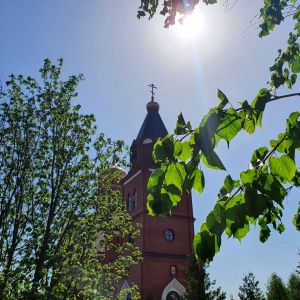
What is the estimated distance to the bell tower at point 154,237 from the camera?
21766mm

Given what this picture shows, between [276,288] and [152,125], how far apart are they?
23936 mm

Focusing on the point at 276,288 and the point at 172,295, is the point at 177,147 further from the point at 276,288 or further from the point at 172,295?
the point at 276,288

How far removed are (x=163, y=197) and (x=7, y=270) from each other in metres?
8.33

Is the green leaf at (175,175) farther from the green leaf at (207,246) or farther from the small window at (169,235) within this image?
the small window at (169,235)

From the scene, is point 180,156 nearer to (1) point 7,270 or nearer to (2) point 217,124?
(2) point 217,124

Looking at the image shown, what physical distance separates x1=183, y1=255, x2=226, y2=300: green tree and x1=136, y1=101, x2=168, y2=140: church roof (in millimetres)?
10695

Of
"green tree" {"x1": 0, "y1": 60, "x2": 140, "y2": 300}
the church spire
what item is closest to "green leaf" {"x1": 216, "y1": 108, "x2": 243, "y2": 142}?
"green tree" {"x1": 0, "y1": 60, "x2": 140, "y2": 300}

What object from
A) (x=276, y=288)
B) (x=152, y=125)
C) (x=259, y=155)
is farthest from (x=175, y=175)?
(x=276, y=288)

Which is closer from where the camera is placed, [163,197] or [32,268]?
[163,197]

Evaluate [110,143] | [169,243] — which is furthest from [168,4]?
[169,243]

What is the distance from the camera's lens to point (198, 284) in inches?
774

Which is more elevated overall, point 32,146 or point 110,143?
point 110,143

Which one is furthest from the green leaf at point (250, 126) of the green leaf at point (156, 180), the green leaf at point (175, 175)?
the green leaf at point (156, 180)

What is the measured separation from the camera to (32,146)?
405 inches
